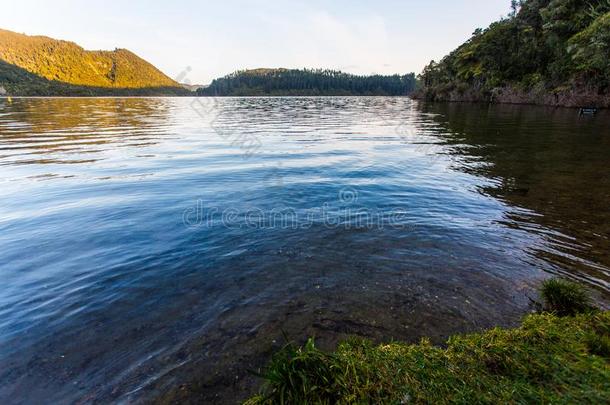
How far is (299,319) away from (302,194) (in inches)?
270

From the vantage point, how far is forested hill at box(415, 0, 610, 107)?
44844 millimetres

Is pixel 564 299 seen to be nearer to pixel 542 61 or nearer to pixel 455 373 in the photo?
pixel 455 373

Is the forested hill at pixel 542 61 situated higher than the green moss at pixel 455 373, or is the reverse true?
the forested hill at pixel 542 61

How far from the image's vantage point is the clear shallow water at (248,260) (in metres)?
4.20

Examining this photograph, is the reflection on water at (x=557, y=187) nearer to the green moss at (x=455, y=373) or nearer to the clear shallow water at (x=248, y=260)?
the clear shallow water at (x=248, y=260)

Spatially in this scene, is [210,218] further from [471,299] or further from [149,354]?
[471,299]

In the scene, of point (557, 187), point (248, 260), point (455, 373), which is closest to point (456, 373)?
point (455, 373)

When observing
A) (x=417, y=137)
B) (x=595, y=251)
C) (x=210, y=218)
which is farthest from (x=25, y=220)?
(x=417, y=137)

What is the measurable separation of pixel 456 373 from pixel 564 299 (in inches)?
115

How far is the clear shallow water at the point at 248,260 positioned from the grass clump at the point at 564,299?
464 millimetres

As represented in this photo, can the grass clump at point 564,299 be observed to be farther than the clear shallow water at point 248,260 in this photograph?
Yes

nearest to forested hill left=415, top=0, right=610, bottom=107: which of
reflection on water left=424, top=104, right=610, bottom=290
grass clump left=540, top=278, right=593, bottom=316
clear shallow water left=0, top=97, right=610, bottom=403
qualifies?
reflection on water left=424, top=104, right=610, bottom=290

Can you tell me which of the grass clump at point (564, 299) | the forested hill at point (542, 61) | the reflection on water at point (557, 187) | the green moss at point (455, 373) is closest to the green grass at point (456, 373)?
the green moss at point (455, 373)

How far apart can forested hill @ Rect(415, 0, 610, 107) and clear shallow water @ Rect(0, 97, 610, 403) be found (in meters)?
43.6
